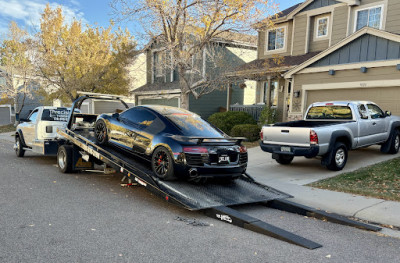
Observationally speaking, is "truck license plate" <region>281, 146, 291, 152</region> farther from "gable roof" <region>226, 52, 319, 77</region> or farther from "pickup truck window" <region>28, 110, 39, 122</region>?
"pickup truck window" <region>28, 110, 39, 122</region>

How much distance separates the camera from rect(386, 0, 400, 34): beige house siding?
43.8 ft

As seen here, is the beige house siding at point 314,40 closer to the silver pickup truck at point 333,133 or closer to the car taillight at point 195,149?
the silver pickup truck at point 333,133

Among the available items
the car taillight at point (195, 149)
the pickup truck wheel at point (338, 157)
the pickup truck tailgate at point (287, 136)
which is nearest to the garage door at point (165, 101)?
the pickup truck tailgate at point (287, 136)

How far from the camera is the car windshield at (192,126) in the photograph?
682 centimetres

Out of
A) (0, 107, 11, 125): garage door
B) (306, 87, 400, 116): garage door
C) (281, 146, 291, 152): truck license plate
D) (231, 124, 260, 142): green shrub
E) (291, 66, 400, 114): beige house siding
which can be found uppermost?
(291, 66, 400, 114): beige house siding

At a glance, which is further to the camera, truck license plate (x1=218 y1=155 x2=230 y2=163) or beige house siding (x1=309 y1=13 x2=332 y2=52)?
beige house siding (x1=309 y1=13 x2=332 y2=52)

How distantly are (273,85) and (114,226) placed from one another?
14.8m

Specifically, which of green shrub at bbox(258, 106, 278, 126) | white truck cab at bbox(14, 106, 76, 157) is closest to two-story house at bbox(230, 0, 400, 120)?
green shrub at bbox(258, 106, 278, 126)

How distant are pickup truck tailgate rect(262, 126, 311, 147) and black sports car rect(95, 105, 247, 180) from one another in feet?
7.81

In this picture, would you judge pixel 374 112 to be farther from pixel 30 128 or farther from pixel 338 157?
pixel 30 128

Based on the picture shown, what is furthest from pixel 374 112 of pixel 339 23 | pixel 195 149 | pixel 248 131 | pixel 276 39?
pixel 276 39

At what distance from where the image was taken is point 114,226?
4.97m

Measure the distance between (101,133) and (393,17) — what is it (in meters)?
12.7

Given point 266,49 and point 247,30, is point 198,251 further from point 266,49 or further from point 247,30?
point 266,49
